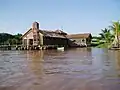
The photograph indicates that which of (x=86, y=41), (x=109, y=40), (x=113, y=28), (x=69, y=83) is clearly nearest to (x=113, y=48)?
(x=113, y=28)

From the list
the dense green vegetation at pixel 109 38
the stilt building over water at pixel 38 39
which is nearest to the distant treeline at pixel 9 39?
the stilt building over water at pixel 38 39

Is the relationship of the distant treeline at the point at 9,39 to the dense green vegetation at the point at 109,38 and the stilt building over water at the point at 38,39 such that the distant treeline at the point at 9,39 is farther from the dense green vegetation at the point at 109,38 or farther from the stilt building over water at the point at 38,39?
the dense green vegetation at the point at 109,38

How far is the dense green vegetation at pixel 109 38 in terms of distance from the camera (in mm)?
53125

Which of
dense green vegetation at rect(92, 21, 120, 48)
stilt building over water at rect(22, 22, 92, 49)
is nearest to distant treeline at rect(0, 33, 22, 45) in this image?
stilt building over water at rect(22, 22, 92, 49)

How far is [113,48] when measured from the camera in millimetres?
50125

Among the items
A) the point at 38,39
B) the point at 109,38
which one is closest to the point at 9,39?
the point at 38,39

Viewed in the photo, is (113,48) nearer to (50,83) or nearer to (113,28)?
(113,28)

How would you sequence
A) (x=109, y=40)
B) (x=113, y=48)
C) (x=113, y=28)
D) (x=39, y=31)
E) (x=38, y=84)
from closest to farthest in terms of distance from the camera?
1. (x=38, y=84)
2. (x=113, y=48)
3. (x=113, y=28)
4. (x=39, y=31)
5. (x=109, y=40)

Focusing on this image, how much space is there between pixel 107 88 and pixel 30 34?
179 ft

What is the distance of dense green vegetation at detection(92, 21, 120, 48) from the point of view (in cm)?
5312

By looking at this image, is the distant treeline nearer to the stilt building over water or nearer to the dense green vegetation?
the stilt building over water

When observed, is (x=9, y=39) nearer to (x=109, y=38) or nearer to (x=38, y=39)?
(x=38, y=39)

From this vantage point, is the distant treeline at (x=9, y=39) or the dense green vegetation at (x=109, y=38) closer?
the dense green vegetation at (x=109, y=38)

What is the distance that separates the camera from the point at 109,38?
6831 centimetres
